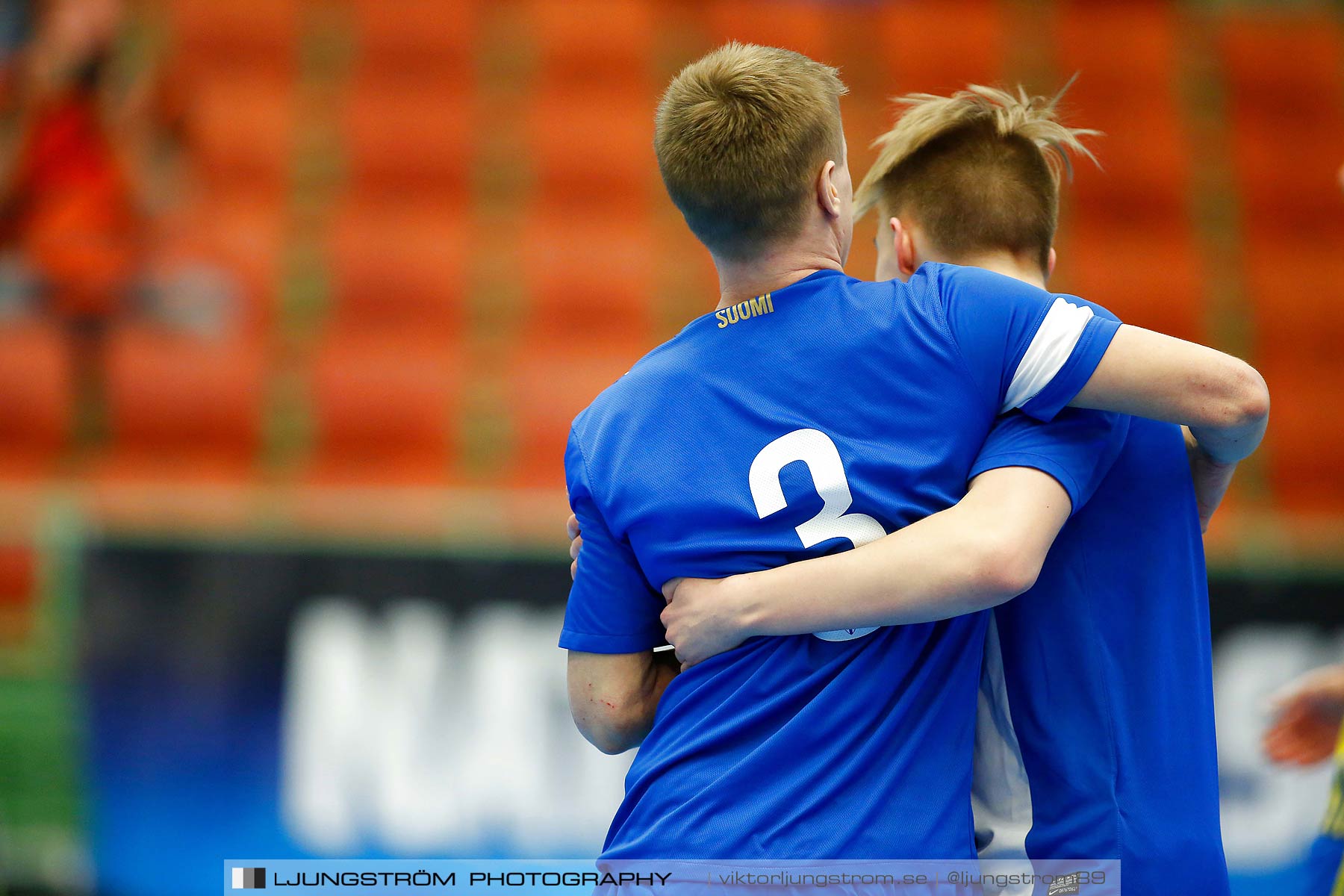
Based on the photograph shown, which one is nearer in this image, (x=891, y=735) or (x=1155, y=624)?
(x=891, y=735)

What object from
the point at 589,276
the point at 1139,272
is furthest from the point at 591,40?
the point at 1139,272

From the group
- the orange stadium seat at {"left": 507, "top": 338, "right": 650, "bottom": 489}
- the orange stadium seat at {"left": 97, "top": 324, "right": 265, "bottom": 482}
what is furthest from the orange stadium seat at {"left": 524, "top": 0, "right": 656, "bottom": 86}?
the orange stadium seat at {"left": 97, "top": 324, "right": 265, "bottom": 482}

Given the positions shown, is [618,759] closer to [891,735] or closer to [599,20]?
[891,735]

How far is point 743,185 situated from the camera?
4.48 feet

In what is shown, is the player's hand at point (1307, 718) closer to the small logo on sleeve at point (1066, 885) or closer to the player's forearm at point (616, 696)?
the small logo on sleeve at point (1066, 885)

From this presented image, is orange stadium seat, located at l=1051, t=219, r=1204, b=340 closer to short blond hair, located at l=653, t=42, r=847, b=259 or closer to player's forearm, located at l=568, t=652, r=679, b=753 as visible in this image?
short blond hair, located at l=653, t=42, r=847, b=259

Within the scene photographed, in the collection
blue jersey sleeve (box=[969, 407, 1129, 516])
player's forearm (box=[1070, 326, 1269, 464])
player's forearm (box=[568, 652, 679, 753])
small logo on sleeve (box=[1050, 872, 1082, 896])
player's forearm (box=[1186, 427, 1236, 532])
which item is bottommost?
small logo on sleeve (box=[1050, 872, 1082, 896])

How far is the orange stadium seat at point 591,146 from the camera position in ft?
18.7

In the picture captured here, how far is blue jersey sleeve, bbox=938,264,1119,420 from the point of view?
1.26 m

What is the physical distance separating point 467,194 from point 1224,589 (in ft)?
12.6

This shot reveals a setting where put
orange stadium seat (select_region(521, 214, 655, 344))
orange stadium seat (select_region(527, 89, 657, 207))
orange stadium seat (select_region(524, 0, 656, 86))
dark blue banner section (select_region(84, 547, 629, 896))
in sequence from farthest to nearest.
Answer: orange stadium seat (select_region(524, 0, 656, 86)) → orange stadium seat (select_region(527, 89, 657, 207)) → orange stadium seat (select_region(521, 214, 655, 344)) → dark blue banner section (select_region(84, 547, 629, 896))

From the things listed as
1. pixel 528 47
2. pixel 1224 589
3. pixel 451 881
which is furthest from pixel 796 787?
pixel 528 47

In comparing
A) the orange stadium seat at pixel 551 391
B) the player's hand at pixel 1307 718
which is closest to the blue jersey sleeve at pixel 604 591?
the player's hand at pixel 1307 718

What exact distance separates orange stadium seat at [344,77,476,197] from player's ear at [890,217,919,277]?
4.29 metres
